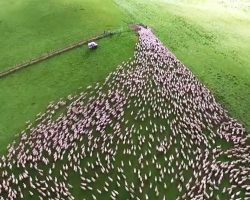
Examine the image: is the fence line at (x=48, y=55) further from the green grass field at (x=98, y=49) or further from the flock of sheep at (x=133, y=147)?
the flock of sheep at (x=133, y=147)

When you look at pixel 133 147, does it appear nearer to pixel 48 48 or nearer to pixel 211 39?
pixel 48 48

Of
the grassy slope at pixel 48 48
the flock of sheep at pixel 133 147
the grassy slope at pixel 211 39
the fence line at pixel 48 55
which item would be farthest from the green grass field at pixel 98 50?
the flock of sheep at pixel 133 147

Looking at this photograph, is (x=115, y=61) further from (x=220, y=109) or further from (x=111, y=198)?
(x=111, y=198)

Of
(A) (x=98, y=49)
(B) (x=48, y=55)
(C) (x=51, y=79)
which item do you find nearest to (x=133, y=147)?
(C) (x=51, y=79)

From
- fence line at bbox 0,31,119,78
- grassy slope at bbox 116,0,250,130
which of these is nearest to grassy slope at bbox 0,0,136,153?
fence line at bbox 0,31,119,78

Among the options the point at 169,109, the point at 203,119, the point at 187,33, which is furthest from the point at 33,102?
the point at 187,33

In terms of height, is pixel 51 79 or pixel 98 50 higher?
pixel 98 50

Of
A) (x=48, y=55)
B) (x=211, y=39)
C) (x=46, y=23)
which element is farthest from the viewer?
(x=211, y=39)

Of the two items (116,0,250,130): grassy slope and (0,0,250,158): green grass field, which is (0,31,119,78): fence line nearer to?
(0,0,250,158): green grass field
